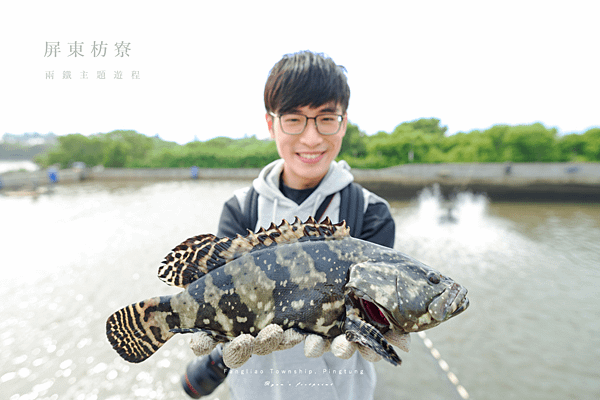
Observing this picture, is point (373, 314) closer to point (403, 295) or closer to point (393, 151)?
point (403, 295)

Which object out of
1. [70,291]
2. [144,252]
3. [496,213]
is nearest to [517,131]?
[496,213]

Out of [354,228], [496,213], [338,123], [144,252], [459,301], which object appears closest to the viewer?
[459,301]

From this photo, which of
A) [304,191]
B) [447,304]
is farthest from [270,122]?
[447,304]

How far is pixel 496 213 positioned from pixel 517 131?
29890 millimetres

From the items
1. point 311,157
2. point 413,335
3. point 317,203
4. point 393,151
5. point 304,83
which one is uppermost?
point 393,151

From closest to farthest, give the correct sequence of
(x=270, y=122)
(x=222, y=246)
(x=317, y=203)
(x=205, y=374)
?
1. (x=222, y=246)
2. (x=270, y=122)
3. (x=317, y=203)
4. (x=205, y=374)

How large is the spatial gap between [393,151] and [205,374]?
50.9 metres

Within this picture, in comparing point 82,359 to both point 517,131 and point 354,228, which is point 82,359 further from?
point 517,131

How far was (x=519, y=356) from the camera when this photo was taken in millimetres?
7672

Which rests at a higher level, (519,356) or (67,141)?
(67,141)

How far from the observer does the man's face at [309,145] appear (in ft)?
8.69

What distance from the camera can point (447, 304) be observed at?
221 cm

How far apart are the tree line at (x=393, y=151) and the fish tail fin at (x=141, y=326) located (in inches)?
1395

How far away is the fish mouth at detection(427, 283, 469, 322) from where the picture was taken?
219 centimetres
